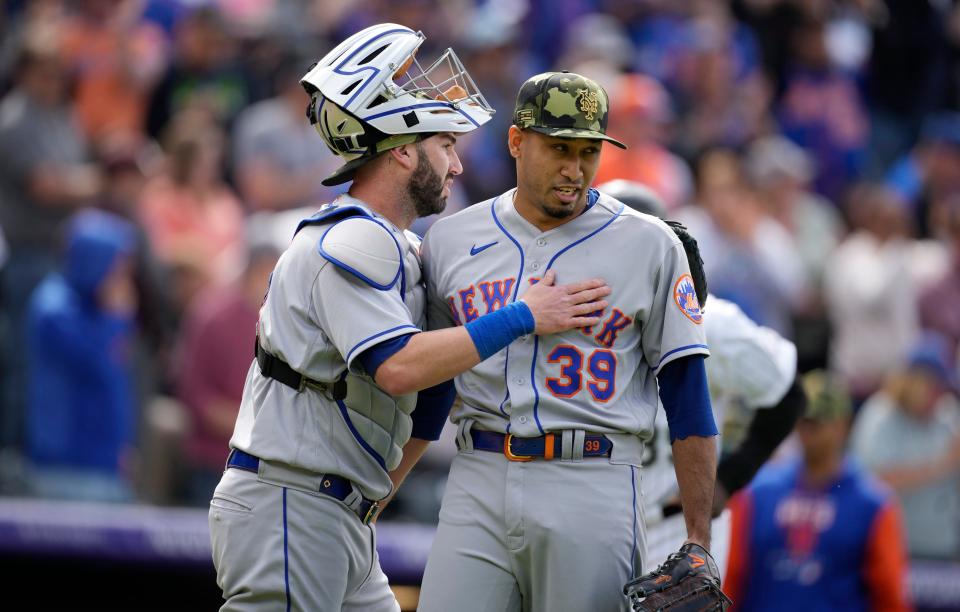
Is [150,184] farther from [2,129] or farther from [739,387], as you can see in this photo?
[739,387]

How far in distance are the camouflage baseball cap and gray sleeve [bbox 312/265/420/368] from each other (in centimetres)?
61

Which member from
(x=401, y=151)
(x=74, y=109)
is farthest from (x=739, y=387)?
(x=74, y=109)

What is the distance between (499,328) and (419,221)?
4864 mm

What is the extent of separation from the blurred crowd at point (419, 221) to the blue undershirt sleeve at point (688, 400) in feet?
14.2

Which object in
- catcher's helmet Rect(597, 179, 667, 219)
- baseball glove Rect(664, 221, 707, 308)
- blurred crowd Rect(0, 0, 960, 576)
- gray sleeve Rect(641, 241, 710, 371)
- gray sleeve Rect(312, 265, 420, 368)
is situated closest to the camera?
gray sleeve Rect(312, 265, 420, 368)

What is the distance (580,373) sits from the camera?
427 cm

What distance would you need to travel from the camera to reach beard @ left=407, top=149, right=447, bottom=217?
14.7 feet

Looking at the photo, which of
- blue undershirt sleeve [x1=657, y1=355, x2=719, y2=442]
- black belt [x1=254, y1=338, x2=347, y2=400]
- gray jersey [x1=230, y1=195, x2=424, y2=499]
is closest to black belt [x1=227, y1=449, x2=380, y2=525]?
gray jersey [x1=230, y1=195, x2=424, y2=499]

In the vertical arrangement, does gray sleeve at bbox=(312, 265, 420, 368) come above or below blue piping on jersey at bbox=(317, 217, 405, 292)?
below

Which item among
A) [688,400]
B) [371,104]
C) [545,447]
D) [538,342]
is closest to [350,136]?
[371,104]

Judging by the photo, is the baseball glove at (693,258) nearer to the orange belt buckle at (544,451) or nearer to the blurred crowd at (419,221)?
the orange belt buckle at (544,451)

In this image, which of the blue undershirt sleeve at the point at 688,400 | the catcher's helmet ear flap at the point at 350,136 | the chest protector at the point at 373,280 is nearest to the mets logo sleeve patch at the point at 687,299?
the blue undershirt sleeve at the point at 688,400

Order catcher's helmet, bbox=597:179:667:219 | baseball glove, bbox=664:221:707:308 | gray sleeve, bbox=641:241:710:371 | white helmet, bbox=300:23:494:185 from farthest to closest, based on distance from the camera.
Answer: catcher's helmet, bbox=597:179:667:219 → baseball glove, bbox=664:221:707:308 → white helmet, bbox=300:23:494:185 → gray sleeve, bbox=641:241:710:371

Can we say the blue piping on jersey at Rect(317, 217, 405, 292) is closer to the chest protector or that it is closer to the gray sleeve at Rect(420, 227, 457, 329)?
the chest protector
